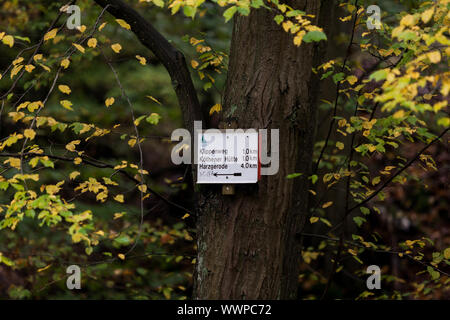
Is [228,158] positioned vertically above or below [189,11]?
below

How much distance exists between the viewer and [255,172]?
280 cm

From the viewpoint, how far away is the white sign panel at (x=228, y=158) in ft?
9.22

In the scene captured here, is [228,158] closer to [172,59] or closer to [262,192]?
[262,192]

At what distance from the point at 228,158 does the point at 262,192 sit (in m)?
0.27

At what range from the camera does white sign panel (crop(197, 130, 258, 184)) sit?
2811 millimetres

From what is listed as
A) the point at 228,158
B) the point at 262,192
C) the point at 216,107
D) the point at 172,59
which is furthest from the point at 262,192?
the point at 172,59

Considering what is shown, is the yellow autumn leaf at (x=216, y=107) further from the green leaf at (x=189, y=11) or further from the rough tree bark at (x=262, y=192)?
the green leaf at (x=189, y=11)

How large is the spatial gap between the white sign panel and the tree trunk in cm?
8

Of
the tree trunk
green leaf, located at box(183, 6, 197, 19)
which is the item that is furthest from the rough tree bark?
green leaf, located at box(183, 6, 197, 19)

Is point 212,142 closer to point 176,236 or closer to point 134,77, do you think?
point 176,236

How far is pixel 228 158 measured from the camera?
284cm

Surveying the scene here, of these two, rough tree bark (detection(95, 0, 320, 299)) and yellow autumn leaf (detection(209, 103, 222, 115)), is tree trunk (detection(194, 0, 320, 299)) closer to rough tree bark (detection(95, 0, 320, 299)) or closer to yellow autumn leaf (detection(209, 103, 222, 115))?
rough tree bark (detection(95, 0, 320, 299))

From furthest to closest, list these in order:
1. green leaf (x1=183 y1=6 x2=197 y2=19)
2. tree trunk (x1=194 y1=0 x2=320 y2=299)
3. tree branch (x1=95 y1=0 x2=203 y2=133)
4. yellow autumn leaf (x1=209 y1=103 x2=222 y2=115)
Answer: yellow autumn leaf (x1=209 y1=103 x2=222 y2=115)
tree branch (x1=95 y1=0 x2=203 y2=133)
tree trunk (x1=194 y1=0 x2=320 y2=299)
green leaf (x1=183 y1=6 x2=197 y2=19)
